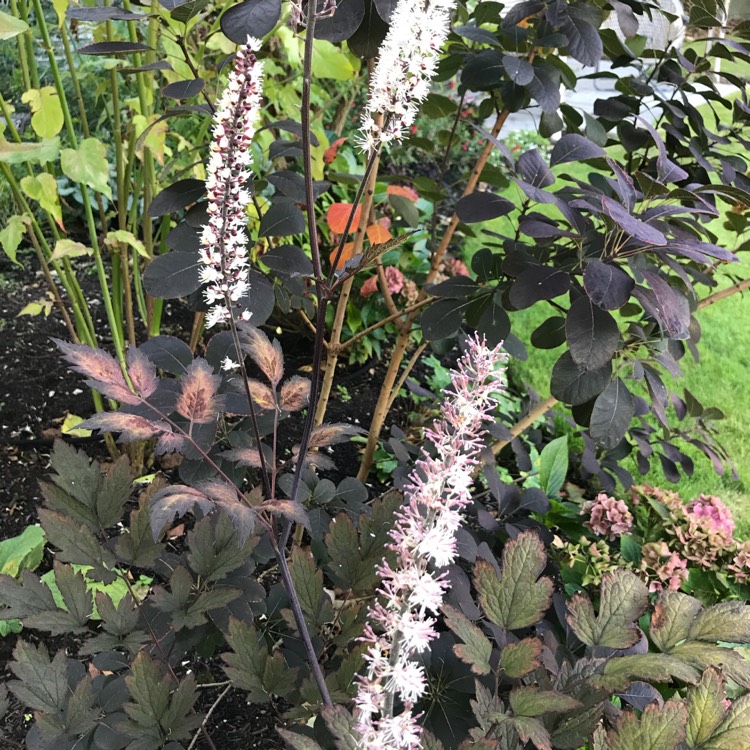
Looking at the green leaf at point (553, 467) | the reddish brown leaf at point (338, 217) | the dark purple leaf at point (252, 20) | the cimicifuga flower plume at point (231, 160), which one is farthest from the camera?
the green leaf at point (553, 467)

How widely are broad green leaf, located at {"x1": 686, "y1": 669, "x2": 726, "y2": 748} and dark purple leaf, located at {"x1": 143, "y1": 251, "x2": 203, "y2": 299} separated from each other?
974 millimetres

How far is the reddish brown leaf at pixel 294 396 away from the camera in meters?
1.00

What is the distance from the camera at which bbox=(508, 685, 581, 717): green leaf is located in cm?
78

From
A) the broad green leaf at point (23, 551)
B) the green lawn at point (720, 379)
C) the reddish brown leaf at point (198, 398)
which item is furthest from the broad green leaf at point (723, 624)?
the green lawn at point (720, 379)

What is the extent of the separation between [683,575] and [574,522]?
359 millimetres

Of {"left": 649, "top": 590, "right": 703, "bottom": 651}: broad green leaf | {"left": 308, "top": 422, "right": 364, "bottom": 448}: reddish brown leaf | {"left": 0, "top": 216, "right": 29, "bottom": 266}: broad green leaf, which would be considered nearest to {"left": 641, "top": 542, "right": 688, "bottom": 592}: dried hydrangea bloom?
{"left": 649, "top": 590, "right": 703, "bottom": 651}: broad green leaf

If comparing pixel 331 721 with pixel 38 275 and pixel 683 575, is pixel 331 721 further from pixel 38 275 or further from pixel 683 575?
pixel 38 275

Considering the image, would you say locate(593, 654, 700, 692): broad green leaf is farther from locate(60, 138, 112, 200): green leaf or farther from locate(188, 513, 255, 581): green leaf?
locate(60, 138, 112, 200): green leaf

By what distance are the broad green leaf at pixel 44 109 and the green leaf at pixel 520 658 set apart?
1.38m

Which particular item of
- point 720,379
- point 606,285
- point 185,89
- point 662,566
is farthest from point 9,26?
point 720,379

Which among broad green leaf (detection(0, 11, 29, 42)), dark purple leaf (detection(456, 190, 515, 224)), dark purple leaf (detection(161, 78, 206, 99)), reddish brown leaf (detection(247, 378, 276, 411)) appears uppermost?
broad green leaf (detection(0, 11, 29, 42))

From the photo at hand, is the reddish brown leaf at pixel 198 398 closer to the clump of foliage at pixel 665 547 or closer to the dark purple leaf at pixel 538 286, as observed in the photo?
the dark purple leaf at pixel 538 286

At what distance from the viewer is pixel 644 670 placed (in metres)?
0.82

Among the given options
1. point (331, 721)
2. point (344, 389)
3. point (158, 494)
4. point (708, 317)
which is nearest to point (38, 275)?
point (344, 389)
